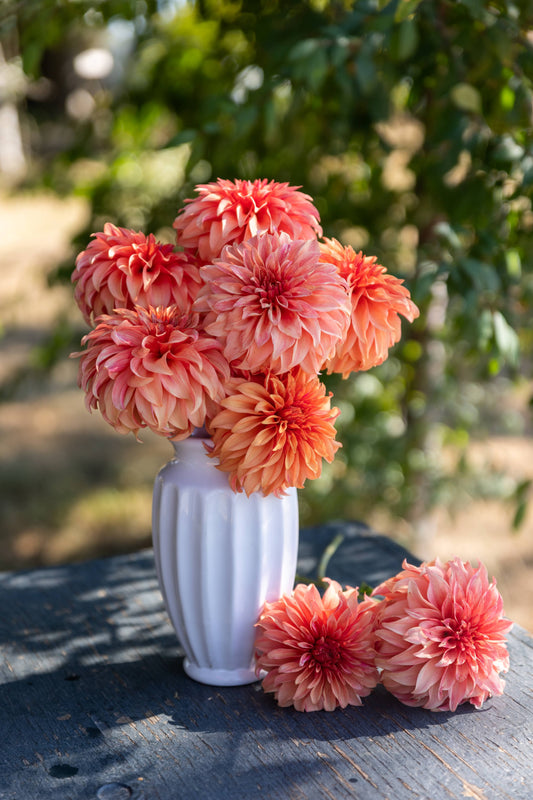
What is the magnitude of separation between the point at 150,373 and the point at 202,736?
0.36m

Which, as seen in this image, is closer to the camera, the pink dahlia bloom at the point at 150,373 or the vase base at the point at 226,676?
the pink dahlia bloom at the point at 150,373

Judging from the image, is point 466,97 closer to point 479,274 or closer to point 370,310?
point 479,274

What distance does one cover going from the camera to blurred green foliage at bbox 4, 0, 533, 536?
3.76 feet

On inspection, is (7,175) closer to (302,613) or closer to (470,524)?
(470,524)

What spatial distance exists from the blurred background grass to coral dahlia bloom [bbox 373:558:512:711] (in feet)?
1.53

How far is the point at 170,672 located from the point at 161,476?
230 mm

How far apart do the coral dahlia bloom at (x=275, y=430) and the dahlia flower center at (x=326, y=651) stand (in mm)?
159

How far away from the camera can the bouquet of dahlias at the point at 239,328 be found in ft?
2.29

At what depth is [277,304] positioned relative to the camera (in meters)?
0.69

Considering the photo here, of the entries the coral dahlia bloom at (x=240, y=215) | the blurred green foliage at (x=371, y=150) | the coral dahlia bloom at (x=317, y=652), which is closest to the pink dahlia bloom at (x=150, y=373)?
the coral dahlia bloom at (x=240, y=215)

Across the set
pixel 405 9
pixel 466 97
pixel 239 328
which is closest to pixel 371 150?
pixel 466 97

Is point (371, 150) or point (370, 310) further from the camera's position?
point (371, 150)

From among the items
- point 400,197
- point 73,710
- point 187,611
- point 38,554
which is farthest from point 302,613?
point 38,554

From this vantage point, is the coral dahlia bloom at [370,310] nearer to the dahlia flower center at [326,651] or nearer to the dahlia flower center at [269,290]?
the dahlia flower center at [269,290]
